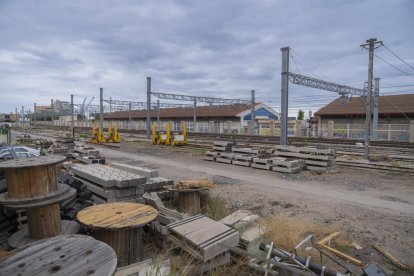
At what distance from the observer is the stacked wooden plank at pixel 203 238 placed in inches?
142

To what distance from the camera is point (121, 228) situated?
3969mm

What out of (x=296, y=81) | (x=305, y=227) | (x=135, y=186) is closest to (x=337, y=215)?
(x=305, y=227)

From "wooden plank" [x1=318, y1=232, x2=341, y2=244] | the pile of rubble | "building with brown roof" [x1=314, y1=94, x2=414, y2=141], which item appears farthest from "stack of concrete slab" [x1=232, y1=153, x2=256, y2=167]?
"building with brown roof" [x1=314, y1=94, x2=414, y2=141]

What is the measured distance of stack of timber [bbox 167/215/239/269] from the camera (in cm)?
360

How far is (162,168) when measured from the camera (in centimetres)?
1334

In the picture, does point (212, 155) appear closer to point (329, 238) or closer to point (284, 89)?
point (284, 89)

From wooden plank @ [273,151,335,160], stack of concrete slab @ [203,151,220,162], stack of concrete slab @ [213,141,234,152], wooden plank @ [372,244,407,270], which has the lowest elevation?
wooden plank @ [372,244,407,270]

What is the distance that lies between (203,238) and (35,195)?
7.64 ft

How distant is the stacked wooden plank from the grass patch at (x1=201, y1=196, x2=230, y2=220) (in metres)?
1.87

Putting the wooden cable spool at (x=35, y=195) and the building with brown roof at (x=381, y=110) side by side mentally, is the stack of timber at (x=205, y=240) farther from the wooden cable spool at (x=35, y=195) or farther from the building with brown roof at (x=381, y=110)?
the building with brown roof at (x=381, y=110)

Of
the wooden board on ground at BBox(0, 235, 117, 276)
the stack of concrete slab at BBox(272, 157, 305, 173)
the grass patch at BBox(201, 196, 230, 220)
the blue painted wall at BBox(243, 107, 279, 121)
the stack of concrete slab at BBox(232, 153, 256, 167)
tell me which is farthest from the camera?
the blue painted wall at BBox(243, 107, 279, 121)

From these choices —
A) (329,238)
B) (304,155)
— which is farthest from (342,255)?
(304,155)

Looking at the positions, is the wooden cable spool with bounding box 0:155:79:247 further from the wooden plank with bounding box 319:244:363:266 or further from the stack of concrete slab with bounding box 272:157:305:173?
the stack of concrete slab with bounding box 272:157:305:173

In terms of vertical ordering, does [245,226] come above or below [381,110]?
below
